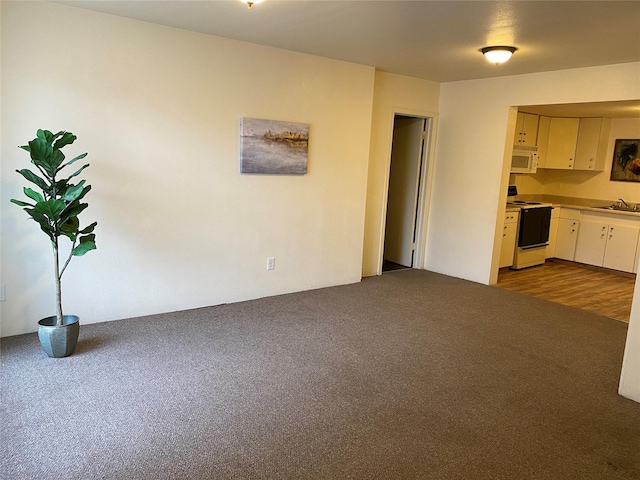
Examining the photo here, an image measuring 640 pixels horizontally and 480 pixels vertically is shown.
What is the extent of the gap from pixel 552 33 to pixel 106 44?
3.43 metres

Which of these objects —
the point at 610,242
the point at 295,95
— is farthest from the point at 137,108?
the point at 610,242

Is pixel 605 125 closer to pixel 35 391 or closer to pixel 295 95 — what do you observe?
pixel 295 95

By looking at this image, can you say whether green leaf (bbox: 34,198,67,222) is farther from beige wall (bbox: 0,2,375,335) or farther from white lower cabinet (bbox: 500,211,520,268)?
white lower cabinet (bbox: 500,211,520,268)

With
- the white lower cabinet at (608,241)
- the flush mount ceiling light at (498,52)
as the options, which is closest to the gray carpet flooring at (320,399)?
the flush mount ceiling light at (498,52)

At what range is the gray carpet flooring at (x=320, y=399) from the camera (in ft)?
7.34

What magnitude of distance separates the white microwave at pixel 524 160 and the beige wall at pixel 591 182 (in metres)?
0.60

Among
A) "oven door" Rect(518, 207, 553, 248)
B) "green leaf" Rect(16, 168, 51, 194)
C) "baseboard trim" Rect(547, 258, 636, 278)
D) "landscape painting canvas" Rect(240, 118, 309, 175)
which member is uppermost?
"landscape painting canvas" Rect(240, 118, 309, 175)

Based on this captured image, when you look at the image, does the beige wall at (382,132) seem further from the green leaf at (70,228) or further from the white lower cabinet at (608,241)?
the green leaf at (70,228)

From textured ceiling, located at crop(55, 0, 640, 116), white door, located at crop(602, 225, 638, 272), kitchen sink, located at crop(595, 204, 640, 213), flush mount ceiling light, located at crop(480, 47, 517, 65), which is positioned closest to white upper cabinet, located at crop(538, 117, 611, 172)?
kitchen sink, located at crop(595, 204, 640, 213)

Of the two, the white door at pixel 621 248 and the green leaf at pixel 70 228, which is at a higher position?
the green leaf at pixel 70 228

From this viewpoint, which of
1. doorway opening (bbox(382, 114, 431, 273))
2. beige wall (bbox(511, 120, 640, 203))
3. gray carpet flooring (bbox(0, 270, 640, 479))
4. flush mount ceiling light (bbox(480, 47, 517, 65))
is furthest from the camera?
beige wall (bbox(511, 120, 640, 203))

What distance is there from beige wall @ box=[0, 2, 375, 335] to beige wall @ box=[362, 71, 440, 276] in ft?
1.22

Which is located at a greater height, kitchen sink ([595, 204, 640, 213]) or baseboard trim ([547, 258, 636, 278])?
kitchen sink ([595, 204, 640, 213])

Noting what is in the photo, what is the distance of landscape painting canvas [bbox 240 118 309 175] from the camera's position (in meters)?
4.35
